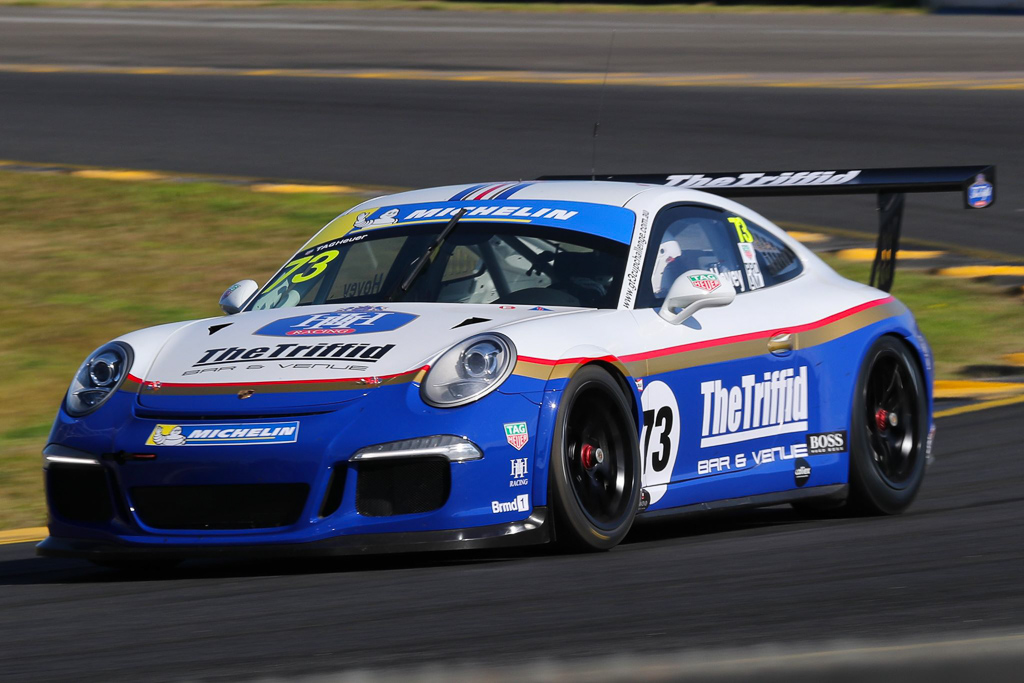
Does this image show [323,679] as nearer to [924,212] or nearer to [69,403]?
[69,403]

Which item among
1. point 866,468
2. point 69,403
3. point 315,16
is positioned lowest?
point 866,468

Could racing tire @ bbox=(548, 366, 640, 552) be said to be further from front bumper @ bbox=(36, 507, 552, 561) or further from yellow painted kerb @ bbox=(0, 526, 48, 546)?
yellow painted kerb @ bbox=(0, 526, 48, 546)

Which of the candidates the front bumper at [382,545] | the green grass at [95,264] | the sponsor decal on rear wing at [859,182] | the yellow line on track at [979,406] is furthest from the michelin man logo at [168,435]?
the yellow line on track at [979,406]

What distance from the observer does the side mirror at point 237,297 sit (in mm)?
6535

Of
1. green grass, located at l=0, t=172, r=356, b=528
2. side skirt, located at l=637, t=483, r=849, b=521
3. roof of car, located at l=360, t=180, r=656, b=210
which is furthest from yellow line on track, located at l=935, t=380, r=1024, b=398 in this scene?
green grass, located at l=0, t=172, r=356, b=528

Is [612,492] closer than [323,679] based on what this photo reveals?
No

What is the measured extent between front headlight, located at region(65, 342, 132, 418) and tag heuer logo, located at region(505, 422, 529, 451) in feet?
4.27

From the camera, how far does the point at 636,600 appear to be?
15.3 ft

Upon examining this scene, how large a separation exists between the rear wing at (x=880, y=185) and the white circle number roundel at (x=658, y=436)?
5.02 feet

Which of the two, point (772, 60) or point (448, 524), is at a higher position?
point (772, 60)

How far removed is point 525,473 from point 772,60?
66.9ft

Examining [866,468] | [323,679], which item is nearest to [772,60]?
[866,468]

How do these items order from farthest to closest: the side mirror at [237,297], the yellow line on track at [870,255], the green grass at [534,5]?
the green grass at [534,5] < the yellow line on track at [870,255] < the side mirror at [237,297]

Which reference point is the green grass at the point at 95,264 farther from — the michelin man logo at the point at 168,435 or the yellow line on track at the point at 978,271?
the yellow line on track at the point at 978,271
